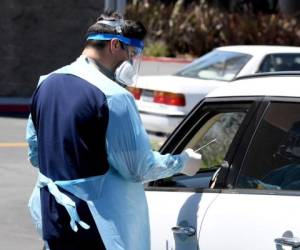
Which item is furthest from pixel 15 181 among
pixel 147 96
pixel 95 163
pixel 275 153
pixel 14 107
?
pixel 14 107

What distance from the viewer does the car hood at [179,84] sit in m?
13.2

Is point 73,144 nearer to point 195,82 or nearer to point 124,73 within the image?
point 124,73

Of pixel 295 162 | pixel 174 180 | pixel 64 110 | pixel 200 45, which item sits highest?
pixel 64 110

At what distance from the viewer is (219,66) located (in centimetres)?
1387

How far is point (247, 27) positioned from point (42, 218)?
19.2 meters

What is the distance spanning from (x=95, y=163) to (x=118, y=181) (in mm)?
127

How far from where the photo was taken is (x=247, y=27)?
22703 mm

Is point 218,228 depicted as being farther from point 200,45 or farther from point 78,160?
point 200,45

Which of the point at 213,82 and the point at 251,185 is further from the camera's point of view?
the point at 213,82

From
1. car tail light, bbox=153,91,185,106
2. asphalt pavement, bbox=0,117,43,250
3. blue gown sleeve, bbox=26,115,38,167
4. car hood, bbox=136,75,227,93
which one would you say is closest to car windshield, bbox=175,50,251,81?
car hood, bbox=136,75,227,93

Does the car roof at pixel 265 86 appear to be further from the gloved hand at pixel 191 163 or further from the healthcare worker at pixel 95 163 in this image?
the healthcare worker at pixel 95 163

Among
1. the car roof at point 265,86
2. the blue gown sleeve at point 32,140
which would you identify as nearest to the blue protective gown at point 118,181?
the blue gown sleeve at point 32,140

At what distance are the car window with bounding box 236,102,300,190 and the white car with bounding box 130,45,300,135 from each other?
8.52 m

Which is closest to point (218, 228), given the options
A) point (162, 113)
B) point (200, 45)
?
point (162, 113)
